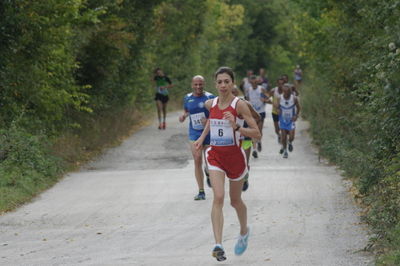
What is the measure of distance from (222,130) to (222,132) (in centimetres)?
3

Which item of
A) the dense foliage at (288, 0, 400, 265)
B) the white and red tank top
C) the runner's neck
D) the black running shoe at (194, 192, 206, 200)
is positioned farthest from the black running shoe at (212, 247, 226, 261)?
the black running shoe at (194, 192, 206, 200)

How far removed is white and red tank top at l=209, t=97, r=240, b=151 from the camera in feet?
28.5

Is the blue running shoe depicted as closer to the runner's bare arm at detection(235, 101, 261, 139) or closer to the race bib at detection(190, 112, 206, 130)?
the runner's bare arm at detection(235, 101, 261, 139)

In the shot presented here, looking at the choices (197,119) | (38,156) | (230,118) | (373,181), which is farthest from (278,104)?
(230,118)

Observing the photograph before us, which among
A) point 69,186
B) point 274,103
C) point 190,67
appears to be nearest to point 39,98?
point 69,186

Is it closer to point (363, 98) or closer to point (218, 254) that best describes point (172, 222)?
point (218, 254)

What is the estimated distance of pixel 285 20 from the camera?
7300 centimetres

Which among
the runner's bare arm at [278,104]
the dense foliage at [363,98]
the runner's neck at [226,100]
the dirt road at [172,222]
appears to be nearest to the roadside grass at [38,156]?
the dirt road at [172,222]

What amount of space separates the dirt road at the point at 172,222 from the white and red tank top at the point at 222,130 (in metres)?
1.20

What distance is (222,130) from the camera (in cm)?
871

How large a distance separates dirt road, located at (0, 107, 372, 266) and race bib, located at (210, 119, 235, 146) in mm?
1223

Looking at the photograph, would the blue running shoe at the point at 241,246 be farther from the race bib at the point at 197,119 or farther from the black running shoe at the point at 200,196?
the race bib at the point at 197,119

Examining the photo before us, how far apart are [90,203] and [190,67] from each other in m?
30.7

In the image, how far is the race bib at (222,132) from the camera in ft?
28.5
